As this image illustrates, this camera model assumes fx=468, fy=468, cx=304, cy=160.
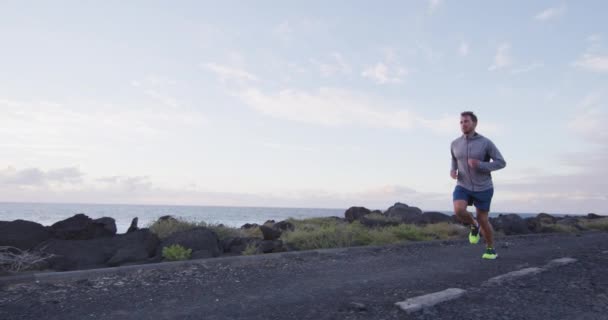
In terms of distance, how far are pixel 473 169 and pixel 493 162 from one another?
0.90 ft

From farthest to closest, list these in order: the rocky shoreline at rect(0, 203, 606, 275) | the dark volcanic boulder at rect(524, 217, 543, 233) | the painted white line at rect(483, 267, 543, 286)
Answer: the dark volcanic boulder at rect(524, 217, 543, 233)
the rocky shoreline at rect(0, 203, 606, 275)
the painted white line at rect(483, 267, 543, 286)

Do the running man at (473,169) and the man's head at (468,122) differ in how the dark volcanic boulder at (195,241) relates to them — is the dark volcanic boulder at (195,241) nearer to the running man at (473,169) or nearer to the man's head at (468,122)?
the running man at (473,169)

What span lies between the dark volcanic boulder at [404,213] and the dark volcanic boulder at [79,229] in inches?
390

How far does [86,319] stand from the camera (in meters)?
3.70

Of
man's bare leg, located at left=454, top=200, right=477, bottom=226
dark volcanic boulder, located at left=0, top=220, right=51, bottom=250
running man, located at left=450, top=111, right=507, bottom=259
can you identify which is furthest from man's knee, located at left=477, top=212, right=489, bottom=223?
dark volcanic boulder, located at left=0, top=220, right=51, bottom=250

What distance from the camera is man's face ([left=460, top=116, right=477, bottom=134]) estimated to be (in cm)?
651

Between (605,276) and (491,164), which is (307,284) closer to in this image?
(491,164)

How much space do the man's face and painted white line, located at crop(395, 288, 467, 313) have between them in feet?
9.00

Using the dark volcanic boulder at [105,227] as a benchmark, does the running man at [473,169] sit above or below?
above

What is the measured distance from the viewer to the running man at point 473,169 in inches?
252

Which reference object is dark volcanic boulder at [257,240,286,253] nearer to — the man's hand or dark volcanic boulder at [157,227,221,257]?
dark volcanic boulder at [157,227,221,257]

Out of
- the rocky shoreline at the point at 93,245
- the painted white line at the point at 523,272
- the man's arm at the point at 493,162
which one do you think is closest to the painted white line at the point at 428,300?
the painted white line at the point at 523,272

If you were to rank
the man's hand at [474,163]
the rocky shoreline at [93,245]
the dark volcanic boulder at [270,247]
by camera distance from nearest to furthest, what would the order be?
the man's hand at [474,163] → the rocky shoreline at [93,245] → the dark volcanic boulder at [270,247]

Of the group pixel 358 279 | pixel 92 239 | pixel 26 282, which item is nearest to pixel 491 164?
pixel 358 279
